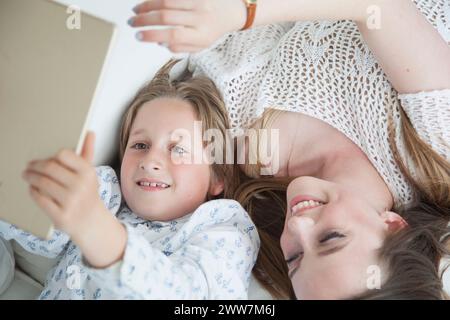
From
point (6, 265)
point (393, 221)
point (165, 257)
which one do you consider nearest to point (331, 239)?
point (393, 221)

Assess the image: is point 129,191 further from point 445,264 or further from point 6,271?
point 445,264

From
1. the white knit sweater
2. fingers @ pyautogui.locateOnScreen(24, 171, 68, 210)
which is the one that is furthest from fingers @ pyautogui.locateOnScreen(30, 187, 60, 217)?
the white knit sweater

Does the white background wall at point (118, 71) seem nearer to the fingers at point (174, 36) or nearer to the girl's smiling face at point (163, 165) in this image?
the girl's smiling face at point (163, 165)

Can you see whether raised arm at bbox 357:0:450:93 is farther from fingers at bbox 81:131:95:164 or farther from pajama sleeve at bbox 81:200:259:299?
fingers at bbox 81:131:95:164

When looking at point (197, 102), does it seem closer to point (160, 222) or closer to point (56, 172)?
point (160, 222)

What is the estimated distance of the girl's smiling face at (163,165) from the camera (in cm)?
81

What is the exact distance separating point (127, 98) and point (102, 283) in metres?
0.35

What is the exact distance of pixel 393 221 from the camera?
78 centimetres

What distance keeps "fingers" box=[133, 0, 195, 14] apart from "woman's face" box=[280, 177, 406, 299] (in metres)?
0.31

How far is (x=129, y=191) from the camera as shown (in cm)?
83

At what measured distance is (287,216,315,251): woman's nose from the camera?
2.40 ft

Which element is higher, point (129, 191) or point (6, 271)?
point (129, 191)

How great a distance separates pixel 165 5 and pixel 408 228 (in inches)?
18.1
